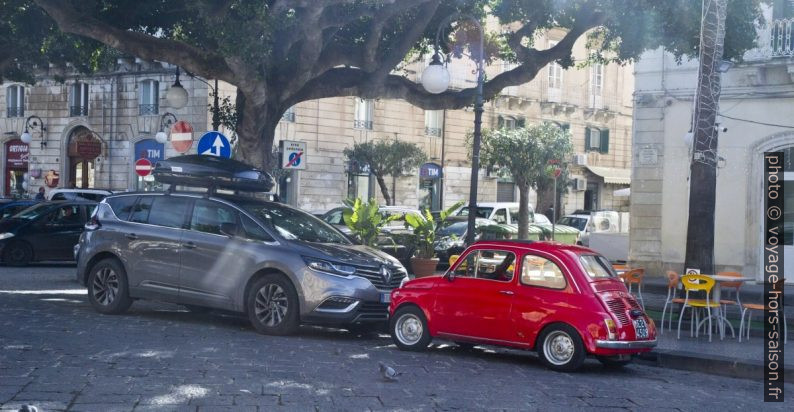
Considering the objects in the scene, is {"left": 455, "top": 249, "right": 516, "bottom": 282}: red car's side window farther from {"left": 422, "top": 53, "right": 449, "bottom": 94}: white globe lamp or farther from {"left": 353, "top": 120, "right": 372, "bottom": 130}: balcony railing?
{"left": 353, "top": 120, "right": 372, "bottom": 130}: balcony railing

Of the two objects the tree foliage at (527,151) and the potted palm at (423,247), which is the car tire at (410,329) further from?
the tree foliage at (527,151)

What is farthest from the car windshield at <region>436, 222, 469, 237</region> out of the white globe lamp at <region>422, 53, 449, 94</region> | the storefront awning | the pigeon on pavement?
the storefront awning

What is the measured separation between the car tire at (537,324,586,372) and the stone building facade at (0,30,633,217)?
89.4 feet

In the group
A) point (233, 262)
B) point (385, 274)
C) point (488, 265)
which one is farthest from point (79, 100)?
point (488, 265)

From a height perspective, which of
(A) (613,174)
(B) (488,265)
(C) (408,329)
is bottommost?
(C) (408,329)

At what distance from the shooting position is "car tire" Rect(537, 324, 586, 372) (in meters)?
10.1

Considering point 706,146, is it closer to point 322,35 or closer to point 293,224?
point 293,224

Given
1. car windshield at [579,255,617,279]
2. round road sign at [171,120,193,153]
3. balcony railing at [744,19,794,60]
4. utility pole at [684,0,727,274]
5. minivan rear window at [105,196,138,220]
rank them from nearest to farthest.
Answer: car windshield at [579,255,617,279] → minivan rear window at [105,196,138,220] → utility pole at [684,0,727,274] → round road sign at [171,120,193,153] → balcony railing at [744,19,794,60]

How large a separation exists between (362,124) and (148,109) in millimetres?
9352

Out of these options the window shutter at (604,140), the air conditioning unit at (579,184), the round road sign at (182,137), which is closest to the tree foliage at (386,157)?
the air conditioning unit at (579,184)

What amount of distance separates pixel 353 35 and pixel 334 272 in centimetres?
801

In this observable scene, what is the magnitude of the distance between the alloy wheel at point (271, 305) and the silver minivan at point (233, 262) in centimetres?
1

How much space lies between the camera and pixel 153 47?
16422 millimetres

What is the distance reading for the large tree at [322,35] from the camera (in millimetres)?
15227
